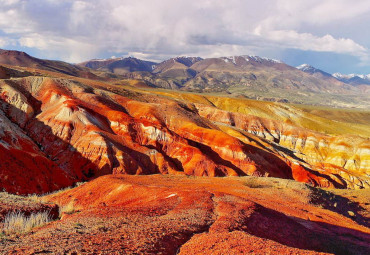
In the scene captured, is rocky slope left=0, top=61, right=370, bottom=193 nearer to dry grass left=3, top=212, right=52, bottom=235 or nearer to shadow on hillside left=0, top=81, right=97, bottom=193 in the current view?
shadow on hillside left=0, top=81, right=97, bottom=193

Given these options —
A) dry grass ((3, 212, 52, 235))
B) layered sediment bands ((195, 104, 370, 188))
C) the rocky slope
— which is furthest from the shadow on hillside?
layered sediment bands ((195, 104, 370, 188))

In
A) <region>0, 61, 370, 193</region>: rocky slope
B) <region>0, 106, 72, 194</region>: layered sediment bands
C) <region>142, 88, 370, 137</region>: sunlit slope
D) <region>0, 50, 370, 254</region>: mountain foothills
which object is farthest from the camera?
<region>142, 88, 370, 137</region>: sunlit slope

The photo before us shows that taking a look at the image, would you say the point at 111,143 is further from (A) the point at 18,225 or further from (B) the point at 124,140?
(A) the point at 18,225

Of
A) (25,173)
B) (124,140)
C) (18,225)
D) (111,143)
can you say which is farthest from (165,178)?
(124,140)

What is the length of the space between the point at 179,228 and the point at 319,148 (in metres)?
80.6

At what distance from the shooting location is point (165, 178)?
29.1 m

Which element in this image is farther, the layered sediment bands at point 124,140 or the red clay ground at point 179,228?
the layered sediment bands at point 124,140

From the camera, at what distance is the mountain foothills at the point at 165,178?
9734 mm

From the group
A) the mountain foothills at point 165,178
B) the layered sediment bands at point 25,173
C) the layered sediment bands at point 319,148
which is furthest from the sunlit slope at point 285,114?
the layered sediment bands at point 25,173

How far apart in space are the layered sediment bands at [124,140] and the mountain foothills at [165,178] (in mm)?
222

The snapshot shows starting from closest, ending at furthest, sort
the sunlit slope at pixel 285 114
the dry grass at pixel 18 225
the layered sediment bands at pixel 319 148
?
the dry grass at pixel 18 225, the layered sediment bands at pixel 319 148, the sunlit slope at pixel 285 114

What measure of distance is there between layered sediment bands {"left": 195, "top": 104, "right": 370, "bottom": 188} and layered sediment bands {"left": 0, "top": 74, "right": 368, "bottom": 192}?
610 mm

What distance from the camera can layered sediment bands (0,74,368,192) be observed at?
4281 centimetres

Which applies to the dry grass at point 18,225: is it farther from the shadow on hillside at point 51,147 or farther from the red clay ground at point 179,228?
the shadow on hillside at point 51,147
